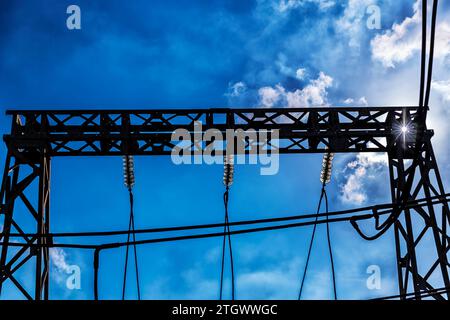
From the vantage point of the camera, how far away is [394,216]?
565cm

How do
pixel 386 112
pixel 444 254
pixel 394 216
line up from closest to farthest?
1. pixel 394 216
2. pixel 444 254
3. pixel 386 112

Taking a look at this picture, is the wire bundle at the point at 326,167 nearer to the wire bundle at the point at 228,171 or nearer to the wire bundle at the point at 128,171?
the wire bundle at the point at 228,171

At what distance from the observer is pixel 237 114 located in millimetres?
12938

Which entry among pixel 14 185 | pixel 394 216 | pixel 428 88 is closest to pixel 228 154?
pixel 14 185

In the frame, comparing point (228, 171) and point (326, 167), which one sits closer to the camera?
point (228, 171)

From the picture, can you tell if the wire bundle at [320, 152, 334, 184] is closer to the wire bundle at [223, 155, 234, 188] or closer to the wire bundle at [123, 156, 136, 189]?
the wire bundle at [223, 155, 234, 188]

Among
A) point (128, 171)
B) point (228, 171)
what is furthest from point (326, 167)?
point (128, 171)

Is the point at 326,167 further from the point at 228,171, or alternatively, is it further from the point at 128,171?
the point at 128,171
